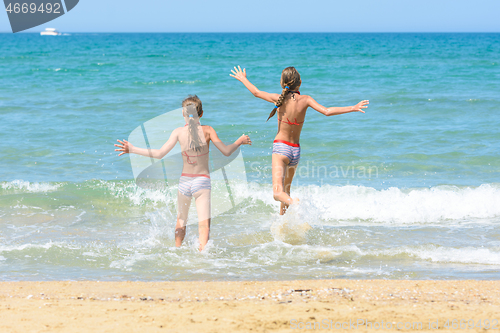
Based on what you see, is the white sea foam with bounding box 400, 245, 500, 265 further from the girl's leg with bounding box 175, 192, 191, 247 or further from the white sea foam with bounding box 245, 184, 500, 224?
the girl's leg with bounding box 175, 192, 191, 247

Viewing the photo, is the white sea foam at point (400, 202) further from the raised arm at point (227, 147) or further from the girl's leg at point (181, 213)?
the raised arm at point (227, 147)

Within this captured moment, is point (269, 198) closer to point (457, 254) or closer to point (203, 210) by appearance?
point (203, 210)

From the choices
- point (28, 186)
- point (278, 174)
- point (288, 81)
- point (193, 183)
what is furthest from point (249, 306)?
point (28, 186)

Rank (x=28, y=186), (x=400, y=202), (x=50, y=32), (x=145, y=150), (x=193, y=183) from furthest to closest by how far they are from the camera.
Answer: (x=50, y=32) < (x=28, y=186) < (x=400, y=202) < (x=193, y=183) < (x=145, y=150)

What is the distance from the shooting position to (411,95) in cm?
1772

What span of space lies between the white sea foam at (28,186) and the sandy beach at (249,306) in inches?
158

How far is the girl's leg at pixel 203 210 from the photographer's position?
4.96 meters

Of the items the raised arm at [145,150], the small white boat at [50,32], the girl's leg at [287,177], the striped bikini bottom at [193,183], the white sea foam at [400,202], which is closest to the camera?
the raised arm at [145,150]

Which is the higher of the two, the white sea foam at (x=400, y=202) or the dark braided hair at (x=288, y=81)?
the dark braided hair at (x=288, y=81)

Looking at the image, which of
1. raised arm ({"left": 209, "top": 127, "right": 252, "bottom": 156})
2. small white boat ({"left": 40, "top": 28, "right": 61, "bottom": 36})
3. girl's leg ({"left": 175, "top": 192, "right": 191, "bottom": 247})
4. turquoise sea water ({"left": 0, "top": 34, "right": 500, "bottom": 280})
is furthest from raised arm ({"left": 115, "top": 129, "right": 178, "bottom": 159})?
small white boat ({"left": 40, "top": 28, "right": 61, "bottom": 36})

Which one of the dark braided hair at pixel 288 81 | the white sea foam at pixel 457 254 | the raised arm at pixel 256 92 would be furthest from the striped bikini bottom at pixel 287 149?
the white sea foam at pixel 457 254

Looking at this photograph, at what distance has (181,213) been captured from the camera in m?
5.12

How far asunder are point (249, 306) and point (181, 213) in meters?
1.78

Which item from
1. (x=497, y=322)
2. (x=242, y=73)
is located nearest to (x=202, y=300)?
(x=497, y=322)
